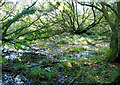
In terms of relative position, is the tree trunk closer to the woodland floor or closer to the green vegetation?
the green vegetation

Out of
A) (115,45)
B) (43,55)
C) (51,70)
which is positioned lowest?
(51,70)

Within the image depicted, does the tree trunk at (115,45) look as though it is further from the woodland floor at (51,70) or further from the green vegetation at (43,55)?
the woodland floor at (51,70)

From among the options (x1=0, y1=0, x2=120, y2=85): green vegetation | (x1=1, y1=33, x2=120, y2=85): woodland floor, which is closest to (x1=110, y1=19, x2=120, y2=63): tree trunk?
(x1=0, y1=0, x2=120, y2=85): green vegetation

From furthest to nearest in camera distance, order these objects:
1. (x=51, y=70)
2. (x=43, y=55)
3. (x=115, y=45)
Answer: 1. (x=43, y=55)
2. (x=115, y=45)
3. (x=51, y=70)

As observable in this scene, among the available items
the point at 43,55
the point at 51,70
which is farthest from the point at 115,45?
the point at 43,55

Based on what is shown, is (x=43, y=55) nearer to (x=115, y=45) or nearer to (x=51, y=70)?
(x=51, y=70)

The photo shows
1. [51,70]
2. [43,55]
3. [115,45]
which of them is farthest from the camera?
[43,55]

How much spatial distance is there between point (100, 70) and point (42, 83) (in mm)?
1282

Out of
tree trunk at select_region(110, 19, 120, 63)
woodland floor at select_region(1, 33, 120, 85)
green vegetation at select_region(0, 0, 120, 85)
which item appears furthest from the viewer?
tree trunk at select_region(110, 19, 120, 63)

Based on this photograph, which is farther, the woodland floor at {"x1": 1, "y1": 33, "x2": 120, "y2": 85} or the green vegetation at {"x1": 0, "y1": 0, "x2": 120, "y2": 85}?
the woodland floor at {"x1": 1, "y1": 33, "x2": 120, "y2": 85}

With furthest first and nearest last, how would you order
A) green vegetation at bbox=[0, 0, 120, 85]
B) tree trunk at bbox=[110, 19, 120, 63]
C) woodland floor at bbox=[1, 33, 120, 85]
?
1. tree trunk at bbox=[110, 19, 120, 63]
2. woodland floor at bbox=[1, 33, 120, 85]
3. green vegetation at bbox=[0, 0, 120, 85]

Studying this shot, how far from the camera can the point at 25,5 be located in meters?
2.34

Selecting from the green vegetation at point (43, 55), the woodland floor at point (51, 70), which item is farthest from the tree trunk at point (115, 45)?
the woodland floor at point (51, 70)

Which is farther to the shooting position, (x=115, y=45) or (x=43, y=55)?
(x=43, y=55)
